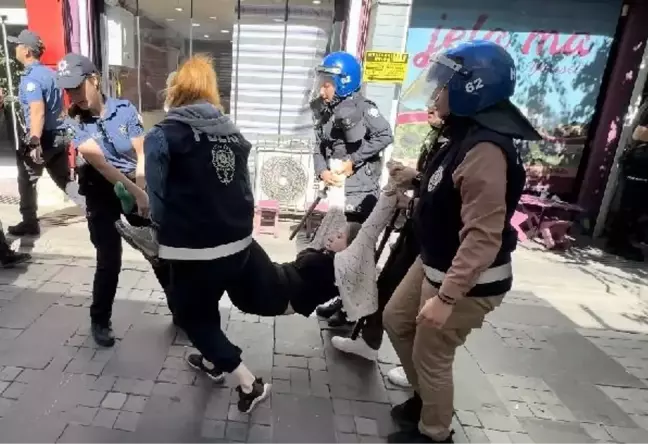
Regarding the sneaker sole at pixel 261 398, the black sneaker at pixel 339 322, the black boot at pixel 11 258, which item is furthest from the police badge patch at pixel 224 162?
the black boot at pixel 11 258

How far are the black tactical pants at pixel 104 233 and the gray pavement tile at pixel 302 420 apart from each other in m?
1.00

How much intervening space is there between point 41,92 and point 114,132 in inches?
79.7

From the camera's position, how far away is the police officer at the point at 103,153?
2703mm

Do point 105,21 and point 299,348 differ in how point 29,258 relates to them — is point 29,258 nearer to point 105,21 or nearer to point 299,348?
point 299,348

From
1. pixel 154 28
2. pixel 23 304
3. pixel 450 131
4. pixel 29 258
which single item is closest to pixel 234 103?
pixel 154 28

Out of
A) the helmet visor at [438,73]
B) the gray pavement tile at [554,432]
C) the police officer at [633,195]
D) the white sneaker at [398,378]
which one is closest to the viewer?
the helmet visor at [438,73]

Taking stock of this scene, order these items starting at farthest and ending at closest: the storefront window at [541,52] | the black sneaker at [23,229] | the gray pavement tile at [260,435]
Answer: the storefront window at [541,52]
the black sneaker at [23,229]
the gray pavement tile at [260,435]

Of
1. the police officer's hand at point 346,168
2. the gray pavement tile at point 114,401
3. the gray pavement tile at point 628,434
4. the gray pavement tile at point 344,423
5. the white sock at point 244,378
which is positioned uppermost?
the police officer's hand at point 346,168

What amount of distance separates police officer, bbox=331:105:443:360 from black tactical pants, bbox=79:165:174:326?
1.27m

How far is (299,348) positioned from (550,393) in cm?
169

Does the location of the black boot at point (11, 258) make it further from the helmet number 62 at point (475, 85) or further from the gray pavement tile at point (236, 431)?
the helmet number 62 at point (475, 85)

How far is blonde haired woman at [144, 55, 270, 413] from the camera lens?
222 centimetres

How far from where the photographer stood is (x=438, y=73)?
82.0 inches

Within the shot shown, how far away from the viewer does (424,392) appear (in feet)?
7.66
